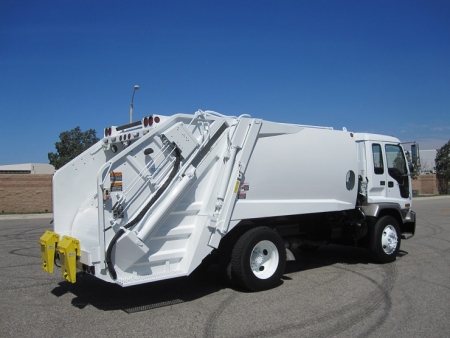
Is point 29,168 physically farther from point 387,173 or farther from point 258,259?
point 258,259

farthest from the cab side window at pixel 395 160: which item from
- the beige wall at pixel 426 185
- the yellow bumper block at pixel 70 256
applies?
the beige wall at pixel 426 185

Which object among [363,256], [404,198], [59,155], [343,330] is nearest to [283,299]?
[343,330]

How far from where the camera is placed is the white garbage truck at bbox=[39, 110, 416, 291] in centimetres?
562

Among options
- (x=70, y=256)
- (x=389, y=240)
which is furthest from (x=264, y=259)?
(x=389, y=240)

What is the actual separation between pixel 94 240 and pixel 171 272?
1.13 metres

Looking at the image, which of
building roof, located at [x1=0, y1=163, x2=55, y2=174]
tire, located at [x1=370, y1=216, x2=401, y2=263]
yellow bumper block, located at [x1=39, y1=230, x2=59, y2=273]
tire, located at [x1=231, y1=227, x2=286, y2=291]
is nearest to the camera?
yellow bumper block, located at [x1=39, y1=230, x2=59, y2=273]

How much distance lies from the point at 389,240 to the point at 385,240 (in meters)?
0.11

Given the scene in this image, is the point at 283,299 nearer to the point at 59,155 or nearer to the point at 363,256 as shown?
the point at 363,256

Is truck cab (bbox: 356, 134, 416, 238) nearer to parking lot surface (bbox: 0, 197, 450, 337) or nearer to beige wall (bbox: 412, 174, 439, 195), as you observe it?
parking lot surface (bbox: 0, 197, 450, 337)

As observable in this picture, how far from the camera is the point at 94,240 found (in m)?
5.96

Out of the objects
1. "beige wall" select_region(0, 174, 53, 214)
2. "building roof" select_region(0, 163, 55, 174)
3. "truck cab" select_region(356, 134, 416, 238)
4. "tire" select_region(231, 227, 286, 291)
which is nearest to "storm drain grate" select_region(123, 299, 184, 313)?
"tire" select_region(231, 227, 286, 291)

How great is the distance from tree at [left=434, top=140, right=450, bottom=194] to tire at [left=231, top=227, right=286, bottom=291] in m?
40.6

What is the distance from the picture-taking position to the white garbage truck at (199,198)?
18.4 ft

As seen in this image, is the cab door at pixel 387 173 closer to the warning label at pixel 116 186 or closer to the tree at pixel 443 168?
the warning label at pixel 116 186
